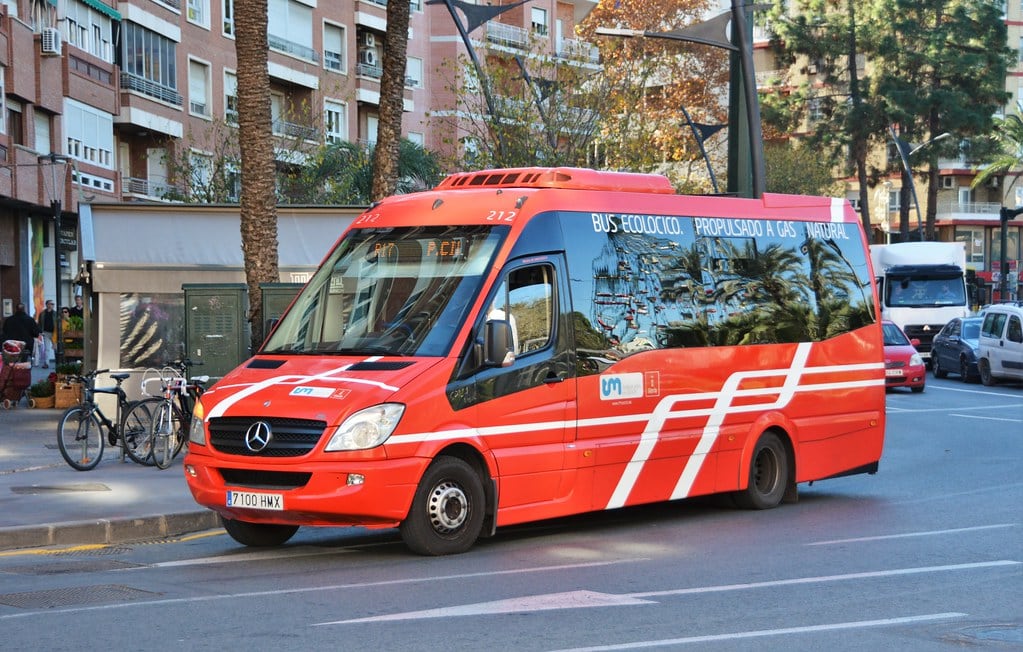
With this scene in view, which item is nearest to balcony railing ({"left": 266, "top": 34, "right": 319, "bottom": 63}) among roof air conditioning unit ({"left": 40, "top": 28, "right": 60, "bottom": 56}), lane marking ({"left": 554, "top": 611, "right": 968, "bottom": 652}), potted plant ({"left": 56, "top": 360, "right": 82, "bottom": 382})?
roof air conditioning unit ({"left": 40, "top": 28, "right": 60, "bottom": 56})

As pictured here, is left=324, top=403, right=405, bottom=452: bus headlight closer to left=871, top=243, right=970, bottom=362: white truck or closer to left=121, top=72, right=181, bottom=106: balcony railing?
left=871, top=243, right=970, bottom=362: white truck

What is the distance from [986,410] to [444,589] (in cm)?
2032

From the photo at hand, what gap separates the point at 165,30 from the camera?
5119 cm

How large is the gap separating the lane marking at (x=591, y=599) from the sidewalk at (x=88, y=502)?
442 cm

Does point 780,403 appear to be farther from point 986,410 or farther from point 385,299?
point 986,410

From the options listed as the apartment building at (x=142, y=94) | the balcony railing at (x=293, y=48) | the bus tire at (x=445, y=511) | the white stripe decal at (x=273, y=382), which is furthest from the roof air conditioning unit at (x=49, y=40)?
the bus tire at (x=445, y=511)

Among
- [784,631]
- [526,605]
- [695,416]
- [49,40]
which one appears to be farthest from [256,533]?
[49,40]

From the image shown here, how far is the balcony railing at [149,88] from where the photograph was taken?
4888 centimetres

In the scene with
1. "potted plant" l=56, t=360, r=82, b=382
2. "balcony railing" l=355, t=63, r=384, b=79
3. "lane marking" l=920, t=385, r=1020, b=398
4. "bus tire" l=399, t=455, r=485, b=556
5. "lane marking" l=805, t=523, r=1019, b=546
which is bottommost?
"lane marking" l=920, t=385, r=1020, b=398

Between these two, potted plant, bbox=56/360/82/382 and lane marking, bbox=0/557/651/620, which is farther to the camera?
potted plant, bbox=56/360/82/382

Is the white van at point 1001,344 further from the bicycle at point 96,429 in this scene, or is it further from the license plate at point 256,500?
Answer: the license plate at point 256,500

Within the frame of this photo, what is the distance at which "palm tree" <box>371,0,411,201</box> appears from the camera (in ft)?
68.0

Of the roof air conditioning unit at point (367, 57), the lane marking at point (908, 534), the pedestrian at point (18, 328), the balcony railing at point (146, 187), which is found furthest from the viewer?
the roof air conditioning unit at point (367, 57)

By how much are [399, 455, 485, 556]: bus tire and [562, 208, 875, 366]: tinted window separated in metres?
1.60
